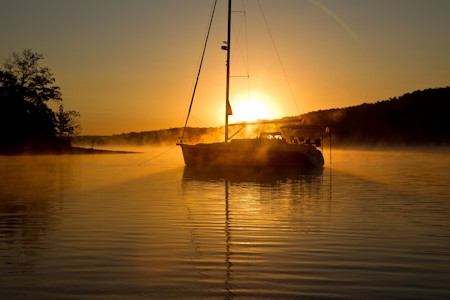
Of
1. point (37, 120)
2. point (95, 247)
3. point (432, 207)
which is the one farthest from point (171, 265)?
point (37, 120)

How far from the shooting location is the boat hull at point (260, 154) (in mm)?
46438

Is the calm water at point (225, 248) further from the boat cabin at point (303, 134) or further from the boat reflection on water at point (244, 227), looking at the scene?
the boat cabin at point (303, 134)

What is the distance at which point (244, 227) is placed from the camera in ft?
48.3

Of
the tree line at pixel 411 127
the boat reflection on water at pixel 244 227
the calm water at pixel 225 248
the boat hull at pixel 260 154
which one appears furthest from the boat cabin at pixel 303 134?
the tree line at pixel 411 127

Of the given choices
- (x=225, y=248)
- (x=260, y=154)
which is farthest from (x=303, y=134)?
(x=225, y=248)

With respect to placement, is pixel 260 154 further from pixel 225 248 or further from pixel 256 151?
pixel 225 248

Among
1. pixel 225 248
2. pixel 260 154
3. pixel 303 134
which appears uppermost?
pixel 303 134

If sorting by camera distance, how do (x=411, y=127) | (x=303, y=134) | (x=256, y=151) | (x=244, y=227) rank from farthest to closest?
(x=411, y=127) → (x=303, y=134) → (x=256, y=151) → (x=244, y=227)

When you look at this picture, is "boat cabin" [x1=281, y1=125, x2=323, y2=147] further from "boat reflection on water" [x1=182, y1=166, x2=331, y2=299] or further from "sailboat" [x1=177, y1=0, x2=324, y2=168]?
"boat reflection on water" [x1=182, y1=166, x2=331, y2=299]

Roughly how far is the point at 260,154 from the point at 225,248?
35.4 m

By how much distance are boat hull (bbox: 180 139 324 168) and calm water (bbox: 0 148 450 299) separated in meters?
23.6

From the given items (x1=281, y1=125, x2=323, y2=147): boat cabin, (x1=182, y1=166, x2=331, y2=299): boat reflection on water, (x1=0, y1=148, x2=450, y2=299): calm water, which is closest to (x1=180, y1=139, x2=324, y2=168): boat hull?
(x1=281, y1=125, x2=323, y2=147): boat cabin

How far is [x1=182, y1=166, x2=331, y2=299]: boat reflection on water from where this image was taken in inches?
370

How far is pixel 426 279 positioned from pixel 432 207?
11.2m
